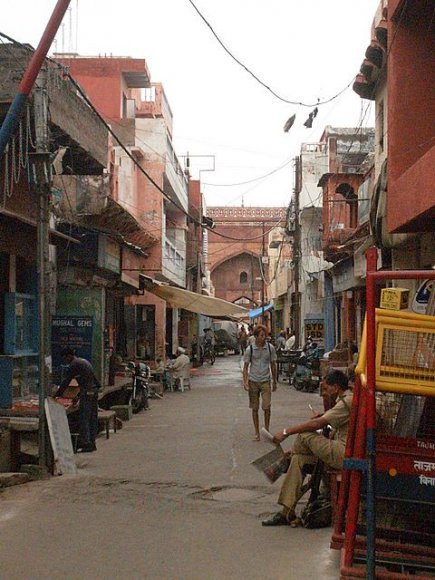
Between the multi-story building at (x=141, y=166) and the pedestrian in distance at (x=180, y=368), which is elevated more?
the multi-story building at (x=141, y=166)

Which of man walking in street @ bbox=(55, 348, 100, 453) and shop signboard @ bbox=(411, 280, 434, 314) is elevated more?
shop signboard @ bbox=(411, 280, 434, 314)

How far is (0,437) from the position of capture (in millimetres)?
10133

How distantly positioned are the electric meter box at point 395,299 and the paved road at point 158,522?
1997 mm

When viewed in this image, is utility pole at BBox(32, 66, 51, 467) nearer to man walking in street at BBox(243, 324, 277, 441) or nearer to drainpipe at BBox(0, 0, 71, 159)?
drainpipe at BBox(0, 0, 71, 159)

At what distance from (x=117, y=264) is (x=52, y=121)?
7904mm

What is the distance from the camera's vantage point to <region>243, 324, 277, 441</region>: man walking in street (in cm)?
1232

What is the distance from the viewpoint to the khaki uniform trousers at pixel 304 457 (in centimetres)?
664

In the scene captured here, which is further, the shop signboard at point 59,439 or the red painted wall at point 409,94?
the red painted wall at point 409,94

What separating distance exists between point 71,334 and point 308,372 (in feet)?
34.0

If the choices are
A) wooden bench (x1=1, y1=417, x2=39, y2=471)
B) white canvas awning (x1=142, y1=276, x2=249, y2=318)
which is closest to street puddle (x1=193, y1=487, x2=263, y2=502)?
wooden bench (x1=1, y1=417, x2=39, y2=471)

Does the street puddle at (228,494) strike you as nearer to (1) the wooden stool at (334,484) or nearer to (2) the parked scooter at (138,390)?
(1) the wooden stool at (334,484)

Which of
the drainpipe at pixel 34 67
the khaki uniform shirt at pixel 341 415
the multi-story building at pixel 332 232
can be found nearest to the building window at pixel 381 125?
the multi-story building at pixel 332 232

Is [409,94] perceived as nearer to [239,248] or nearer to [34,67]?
[34,67]

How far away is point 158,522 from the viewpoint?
710cm
